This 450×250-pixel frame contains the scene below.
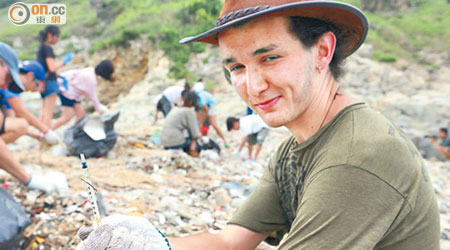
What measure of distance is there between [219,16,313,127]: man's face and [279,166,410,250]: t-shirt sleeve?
37cm

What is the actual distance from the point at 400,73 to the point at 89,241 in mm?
16636

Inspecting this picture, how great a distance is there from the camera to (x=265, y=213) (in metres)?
1.92

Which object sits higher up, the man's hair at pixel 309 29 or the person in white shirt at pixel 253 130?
the man's hair at pixel 309 29

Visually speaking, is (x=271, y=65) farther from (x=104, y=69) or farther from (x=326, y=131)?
(x=104, y=69)

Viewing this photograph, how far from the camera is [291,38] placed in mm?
1356

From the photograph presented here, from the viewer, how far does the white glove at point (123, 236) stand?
125 cm

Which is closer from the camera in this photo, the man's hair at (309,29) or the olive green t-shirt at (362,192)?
the olive green t-shirt at (362,192)

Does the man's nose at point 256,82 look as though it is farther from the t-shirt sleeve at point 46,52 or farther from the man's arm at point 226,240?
the t-shirt sleeve at point 46,52

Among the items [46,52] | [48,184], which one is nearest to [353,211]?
[48,184]

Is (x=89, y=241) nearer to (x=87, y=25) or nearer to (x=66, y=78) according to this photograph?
(x=66, y=78)

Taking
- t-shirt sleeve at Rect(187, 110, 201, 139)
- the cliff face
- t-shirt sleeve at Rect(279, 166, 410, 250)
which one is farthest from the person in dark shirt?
the cliff face

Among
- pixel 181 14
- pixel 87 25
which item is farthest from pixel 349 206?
pixel 87 25

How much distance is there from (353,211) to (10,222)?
7.81ft

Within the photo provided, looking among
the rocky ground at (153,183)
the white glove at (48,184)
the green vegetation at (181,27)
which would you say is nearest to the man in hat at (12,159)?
the white glove at (48,184)
